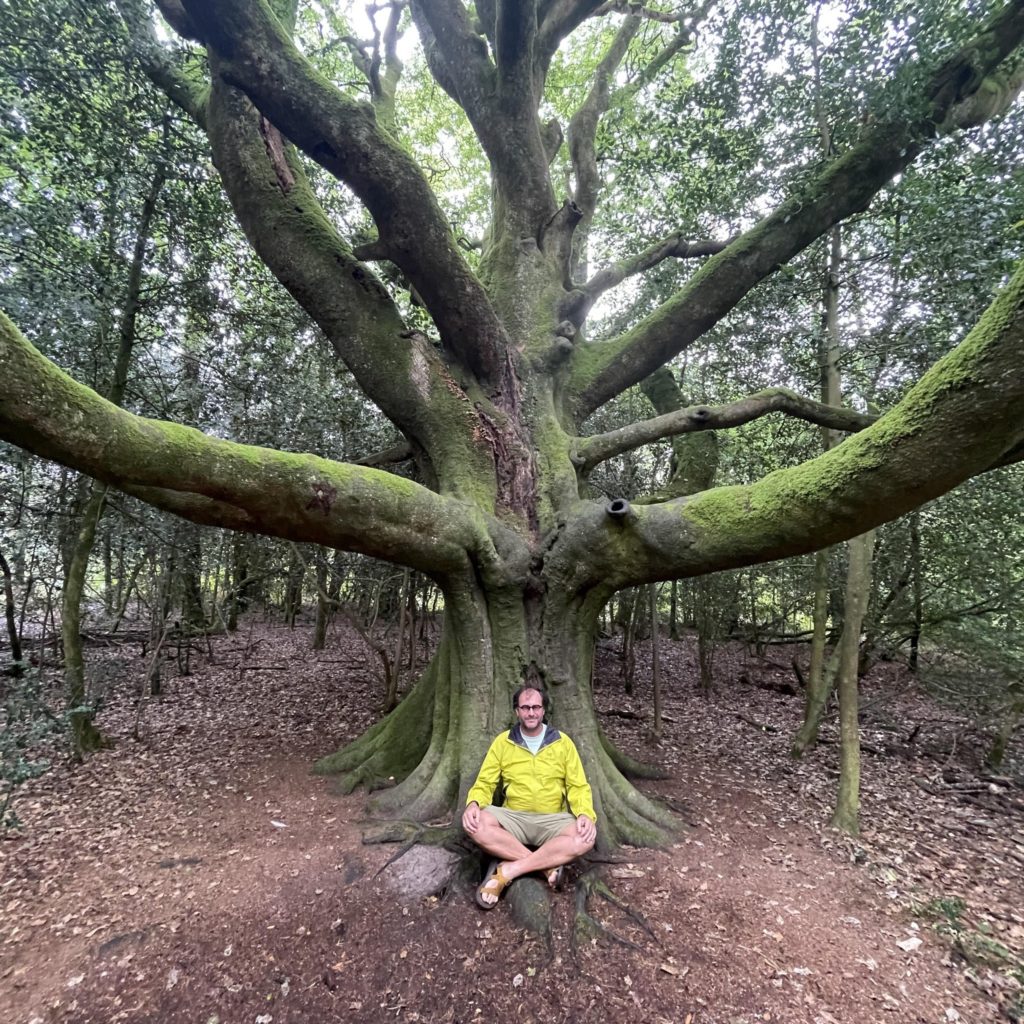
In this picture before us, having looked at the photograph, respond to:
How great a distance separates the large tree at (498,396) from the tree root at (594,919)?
543mm

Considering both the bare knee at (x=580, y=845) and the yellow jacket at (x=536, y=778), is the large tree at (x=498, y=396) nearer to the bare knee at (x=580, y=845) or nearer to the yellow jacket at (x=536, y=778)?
the yellow jacket at (x=536, y=778)

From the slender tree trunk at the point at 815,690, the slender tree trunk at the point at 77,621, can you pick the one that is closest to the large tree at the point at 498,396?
the slender tree trunk at the point at 815,690

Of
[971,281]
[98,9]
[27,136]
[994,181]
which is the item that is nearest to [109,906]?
[27,136]

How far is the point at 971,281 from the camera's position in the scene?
4.22 metres

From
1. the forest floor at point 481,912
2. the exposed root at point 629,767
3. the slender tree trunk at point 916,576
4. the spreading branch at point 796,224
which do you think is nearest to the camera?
the forest floor at point 481,912

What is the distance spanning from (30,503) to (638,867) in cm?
871

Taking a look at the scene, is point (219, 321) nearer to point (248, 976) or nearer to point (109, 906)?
point (109, 906)

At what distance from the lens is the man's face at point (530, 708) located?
3.50 m

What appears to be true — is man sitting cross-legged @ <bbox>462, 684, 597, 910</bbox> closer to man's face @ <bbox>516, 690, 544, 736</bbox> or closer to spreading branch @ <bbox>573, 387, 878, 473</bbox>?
man's face @ <bbox>516, 690, 544, 736</bbox>

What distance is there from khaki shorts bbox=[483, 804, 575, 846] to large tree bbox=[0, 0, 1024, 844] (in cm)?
59

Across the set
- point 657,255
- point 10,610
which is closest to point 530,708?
point 657,255

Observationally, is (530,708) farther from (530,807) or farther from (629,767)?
(629,767)

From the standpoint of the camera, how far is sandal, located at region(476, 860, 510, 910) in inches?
122

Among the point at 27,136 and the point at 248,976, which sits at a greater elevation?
the point at 27,136
